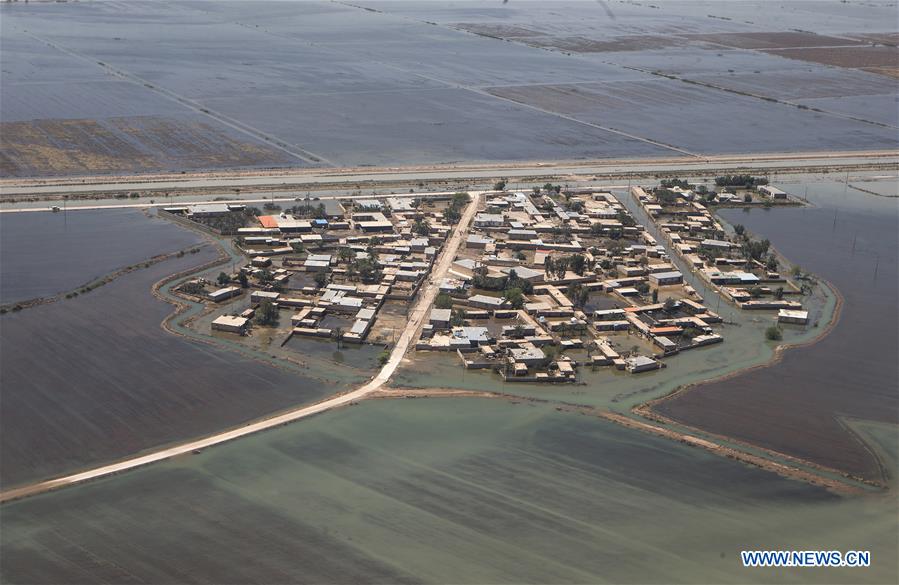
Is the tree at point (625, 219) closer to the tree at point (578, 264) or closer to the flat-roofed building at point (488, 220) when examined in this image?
the flat-roofed building at point (488, 220)

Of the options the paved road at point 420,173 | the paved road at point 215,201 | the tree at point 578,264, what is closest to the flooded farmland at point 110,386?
the paved road at point 215,201

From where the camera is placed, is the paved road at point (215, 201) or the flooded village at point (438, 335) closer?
the flooded village at point (438, 335)

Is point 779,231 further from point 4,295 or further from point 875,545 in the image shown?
point 4,295

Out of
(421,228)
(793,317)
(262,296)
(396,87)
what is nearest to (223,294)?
(262,296)

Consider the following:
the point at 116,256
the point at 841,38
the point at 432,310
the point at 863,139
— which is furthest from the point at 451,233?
the point at 841,38

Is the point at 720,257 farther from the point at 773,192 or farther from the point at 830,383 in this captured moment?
the point at 830,383

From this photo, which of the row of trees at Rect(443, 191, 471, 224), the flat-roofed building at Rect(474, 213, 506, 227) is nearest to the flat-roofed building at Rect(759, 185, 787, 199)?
the flat-roofed building at Rect(474, 213, 506, 227)
